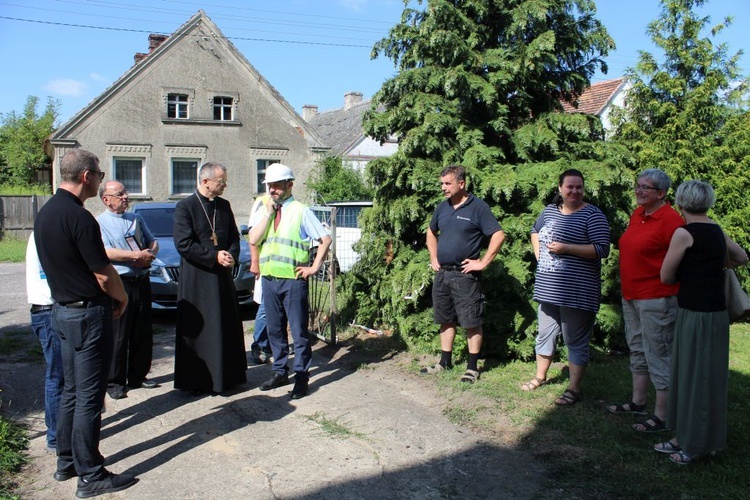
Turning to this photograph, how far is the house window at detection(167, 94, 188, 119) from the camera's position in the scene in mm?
24672

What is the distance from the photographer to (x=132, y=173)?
24.2 meters

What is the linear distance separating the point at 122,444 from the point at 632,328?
3913mm

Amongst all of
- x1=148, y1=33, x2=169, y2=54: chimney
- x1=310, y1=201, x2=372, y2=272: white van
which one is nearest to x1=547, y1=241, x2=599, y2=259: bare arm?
x1=310, y1=201, x2=372, y2=272: white van

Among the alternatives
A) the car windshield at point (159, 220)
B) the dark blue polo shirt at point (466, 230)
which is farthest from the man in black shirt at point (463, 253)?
the car windshield at point (159, 220)

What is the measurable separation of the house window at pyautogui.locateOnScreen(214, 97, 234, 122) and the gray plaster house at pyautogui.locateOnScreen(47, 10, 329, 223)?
41 millimetres

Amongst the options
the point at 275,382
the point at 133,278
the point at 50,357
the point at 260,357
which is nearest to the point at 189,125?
the point at 260,357

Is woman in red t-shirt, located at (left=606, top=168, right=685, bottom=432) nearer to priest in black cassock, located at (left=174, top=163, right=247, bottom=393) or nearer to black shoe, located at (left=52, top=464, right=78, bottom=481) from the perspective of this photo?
priest in black cassock, located at (left=174, top=163, right=247, bottom=393)

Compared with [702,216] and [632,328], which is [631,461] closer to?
[632,328]

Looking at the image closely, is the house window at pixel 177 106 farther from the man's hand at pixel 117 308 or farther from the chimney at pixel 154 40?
the man's hand at pixel 117 308

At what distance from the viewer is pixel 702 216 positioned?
402 cm

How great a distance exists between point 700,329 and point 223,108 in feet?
79.4

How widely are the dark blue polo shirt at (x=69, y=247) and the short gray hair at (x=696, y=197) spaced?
12.0 feet

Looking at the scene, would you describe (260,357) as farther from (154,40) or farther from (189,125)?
(154,40)

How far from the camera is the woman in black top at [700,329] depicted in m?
3.90
